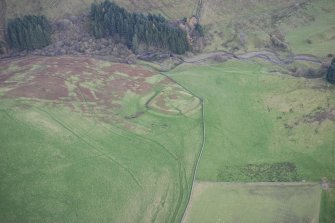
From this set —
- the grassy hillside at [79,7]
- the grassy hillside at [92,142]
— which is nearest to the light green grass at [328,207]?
→ the grassy hillside at [92,142]

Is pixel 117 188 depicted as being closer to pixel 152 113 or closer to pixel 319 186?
pixel 152 113

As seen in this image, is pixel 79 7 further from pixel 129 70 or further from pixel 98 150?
pixel 98 150

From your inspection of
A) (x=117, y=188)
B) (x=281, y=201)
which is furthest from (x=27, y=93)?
(x=281, y=201)

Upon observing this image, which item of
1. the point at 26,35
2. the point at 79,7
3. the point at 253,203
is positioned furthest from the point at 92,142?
the point at 79,7

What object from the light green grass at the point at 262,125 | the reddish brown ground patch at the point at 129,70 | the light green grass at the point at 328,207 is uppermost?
→ the reddish brown ground patch at the point at 129,70

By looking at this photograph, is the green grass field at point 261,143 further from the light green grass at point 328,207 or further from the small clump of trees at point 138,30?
the small clump of trees at point 138,30

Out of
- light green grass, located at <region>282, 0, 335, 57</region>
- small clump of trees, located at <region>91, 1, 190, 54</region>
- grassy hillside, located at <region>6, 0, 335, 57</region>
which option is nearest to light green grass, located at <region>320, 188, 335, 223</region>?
light green grass, located at <region>282, 0, 335, 57</region>
